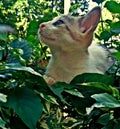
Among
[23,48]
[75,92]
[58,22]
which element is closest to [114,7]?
[23,48]

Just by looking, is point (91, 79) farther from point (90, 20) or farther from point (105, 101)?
point (90, 20)

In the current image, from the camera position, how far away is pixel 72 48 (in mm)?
2758

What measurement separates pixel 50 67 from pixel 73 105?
164 cm

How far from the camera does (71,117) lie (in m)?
0.99

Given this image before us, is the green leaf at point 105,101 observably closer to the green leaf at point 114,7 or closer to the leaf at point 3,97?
the leaf at point 3,97

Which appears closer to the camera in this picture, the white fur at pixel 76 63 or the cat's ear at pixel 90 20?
the cat's ear at pixel 90 20

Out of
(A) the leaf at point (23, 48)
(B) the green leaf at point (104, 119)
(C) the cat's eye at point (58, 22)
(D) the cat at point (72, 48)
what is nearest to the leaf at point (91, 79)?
(B) the green leaf at point (104, 119)

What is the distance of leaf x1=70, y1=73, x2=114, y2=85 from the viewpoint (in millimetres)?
902

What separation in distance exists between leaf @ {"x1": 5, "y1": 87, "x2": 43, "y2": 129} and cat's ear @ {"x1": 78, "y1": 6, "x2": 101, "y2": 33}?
1644 mm

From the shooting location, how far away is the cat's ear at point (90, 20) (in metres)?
2.41

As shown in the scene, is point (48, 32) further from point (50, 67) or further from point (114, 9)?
point (114, 9)

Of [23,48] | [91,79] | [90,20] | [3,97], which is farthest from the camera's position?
[90,20]

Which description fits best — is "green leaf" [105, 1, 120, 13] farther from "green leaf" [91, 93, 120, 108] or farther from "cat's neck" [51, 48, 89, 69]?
"cat's neck" [51, 48, 89, 69]

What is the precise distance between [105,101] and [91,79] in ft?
0.48
